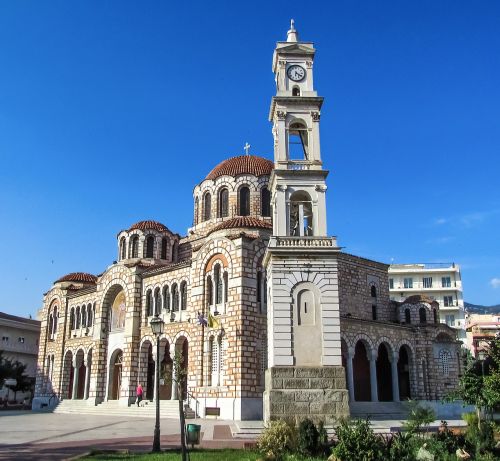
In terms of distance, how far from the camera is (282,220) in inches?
825

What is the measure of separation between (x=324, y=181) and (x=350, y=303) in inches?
608

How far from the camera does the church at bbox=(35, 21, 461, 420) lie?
19.6m

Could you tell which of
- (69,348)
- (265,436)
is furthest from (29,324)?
(265,436)

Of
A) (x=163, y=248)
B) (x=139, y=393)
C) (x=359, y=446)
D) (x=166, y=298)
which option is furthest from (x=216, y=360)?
(x=359, y=446)

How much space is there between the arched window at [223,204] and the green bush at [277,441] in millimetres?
23444

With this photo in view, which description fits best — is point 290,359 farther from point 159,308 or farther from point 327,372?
point 159,308

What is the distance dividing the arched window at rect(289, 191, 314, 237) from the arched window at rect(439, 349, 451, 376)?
17908 mm

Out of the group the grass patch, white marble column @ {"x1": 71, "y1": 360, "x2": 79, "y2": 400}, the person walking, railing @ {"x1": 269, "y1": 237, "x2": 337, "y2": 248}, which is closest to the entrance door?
the person walking

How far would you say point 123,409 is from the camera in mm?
30844

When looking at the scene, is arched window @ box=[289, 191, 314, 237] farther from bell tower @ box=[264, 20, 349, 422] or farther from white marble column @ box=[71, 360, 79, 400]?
white marble column @ box=[71, 360, 79, 400]

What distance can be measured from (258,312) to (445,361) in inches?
618

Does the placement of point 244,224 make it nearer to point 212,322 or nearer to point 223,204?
point 212,322

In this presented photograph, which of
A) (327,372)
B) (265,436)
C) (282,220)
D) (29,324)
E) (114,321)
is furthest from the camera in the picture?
(29,324)

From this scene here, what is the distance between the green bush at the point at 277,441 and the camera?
1143cm
